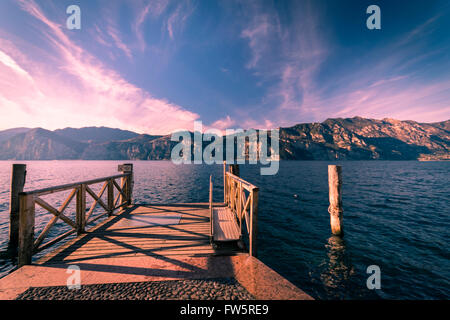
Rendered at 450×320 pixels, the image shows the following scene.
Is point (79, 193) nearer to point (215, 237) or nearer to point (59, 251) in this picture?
point (59, 251)

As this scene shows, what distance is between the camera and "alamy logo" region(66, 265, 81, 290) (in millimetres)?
3203

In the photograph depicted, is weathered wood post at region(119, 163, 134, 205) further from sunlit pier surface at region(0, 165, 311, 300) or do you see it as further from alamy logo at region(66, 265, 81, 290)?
alamy logo at region(66, 265, 81, 290)

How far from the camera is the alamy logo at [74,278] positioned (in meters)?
3.20

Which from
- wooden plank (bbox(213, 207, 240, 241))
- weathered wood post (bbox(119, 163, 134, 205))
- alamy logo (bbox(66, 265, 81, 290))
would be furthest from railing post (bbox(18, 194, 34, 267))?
weathered wood post (bbox(119, 163, 134, 205))

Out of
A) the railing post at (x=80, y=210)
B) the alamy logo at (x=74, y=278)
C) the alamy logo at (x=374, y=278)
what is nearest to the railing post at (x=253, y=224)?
the alamy logo at (x=74, y=278)

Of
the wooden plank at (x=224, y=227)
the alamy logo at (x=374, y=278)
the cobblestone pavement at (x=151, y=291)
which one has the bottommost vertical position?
the alamy logo at (x=374, y=278)

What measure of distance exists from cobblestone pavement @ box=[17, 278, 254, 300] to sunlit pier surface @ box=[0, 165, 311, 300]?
2cm

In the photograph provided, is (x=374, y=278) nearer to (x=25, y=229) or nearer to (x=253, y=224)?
(x=253, y=224)

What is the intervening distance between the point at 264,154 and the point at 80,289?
182944 mm

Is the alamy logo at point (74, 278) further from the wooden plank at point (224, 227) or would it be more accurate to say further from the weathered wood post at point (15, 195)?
the weathered wood post at point (15, 195)

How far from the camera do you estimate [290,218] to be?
12.3 meters

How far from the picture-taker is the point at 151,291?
3078 millimetres

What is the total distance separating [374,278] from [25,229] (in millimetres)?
10338

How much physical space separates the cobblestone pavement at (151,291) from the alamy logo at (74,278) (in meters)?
0.08
